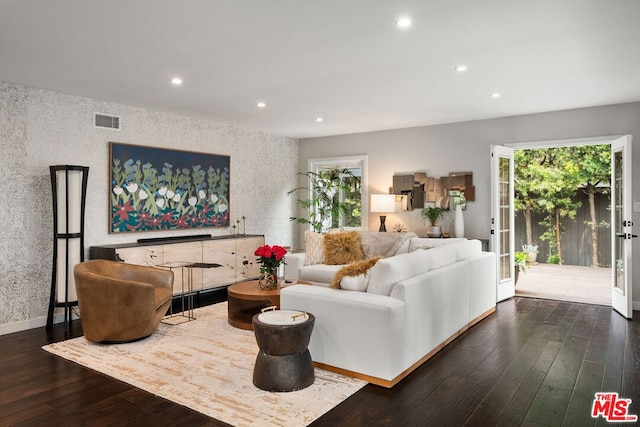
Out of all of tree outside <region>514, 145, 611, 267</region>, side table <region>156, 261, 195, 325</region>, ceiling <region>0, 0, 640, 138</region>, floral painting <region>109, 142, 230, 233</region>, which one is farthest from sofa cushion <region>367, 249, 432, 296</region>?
tree outside <region>514, 145, 611, 267</region>

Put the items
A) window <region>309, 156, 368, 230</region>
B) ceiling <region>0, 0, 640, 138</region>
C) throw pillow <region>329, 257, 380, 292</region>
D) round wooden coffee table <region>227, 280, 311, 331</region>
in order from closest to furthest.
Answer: ceiling <region>0, 0, 640, 138</region>
throw pillow <region>329, 257, 380, 292</region>
round wooden coffee table <region>227, 280, 311, 331</region>
window <region>309, 156, 368, 230</region>

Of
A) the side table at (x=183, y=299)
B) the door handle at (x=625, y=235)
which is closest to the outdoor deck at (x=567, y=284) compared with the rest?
the door handle at (x=625, y=235)

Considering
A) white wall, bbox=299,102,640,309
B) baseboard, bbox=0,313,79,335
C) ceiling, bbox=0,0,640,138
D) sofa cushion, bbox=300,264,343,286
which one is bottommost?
baseboard, bbox=0,313,79,335

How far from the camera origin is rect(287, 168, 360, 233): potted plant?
7.69 meters

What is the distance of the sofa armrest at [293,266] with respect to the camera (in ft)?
18.8

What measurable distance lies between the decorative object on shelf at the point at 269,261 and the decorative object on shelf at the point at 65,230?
75.3 inches

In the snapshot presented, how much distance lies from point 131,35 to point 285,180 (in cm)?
485

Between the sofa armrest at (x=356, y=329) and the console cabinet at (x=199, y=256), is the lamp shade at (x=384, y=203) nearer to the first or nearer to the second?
→ the console cabinet at (x=199, y=256)

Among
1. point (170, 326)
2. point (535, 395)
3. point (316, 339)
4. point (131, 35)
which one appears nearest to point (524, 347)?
point (535, 395)

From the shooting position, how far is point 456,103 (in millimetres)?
5254

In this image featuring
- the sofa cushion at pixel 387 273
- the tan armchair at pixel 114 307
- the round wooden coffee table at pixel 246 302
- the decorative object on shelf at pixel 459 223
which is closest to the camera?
the sofa cushion at pixel 387 273

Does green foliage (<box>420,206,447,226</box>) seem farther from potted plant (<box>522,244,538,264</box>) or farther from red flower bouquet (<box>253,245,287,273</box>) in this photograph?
potted plant (<box>522,244,538,264</box>)

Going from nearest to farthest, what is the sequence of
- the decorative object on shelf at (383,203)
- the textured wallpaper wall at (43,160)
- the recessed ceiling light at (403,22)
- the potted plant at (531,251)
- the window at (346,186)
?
the recessed ceiling light at (403,22) < the textured wallpaper wall at (43,160) < the decorative object on shelf at (383,203) < the window at (346,186) < the potted plant at (531,251)

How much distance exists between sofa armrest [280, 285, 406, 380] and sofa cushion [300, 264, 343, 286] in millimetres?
1727
